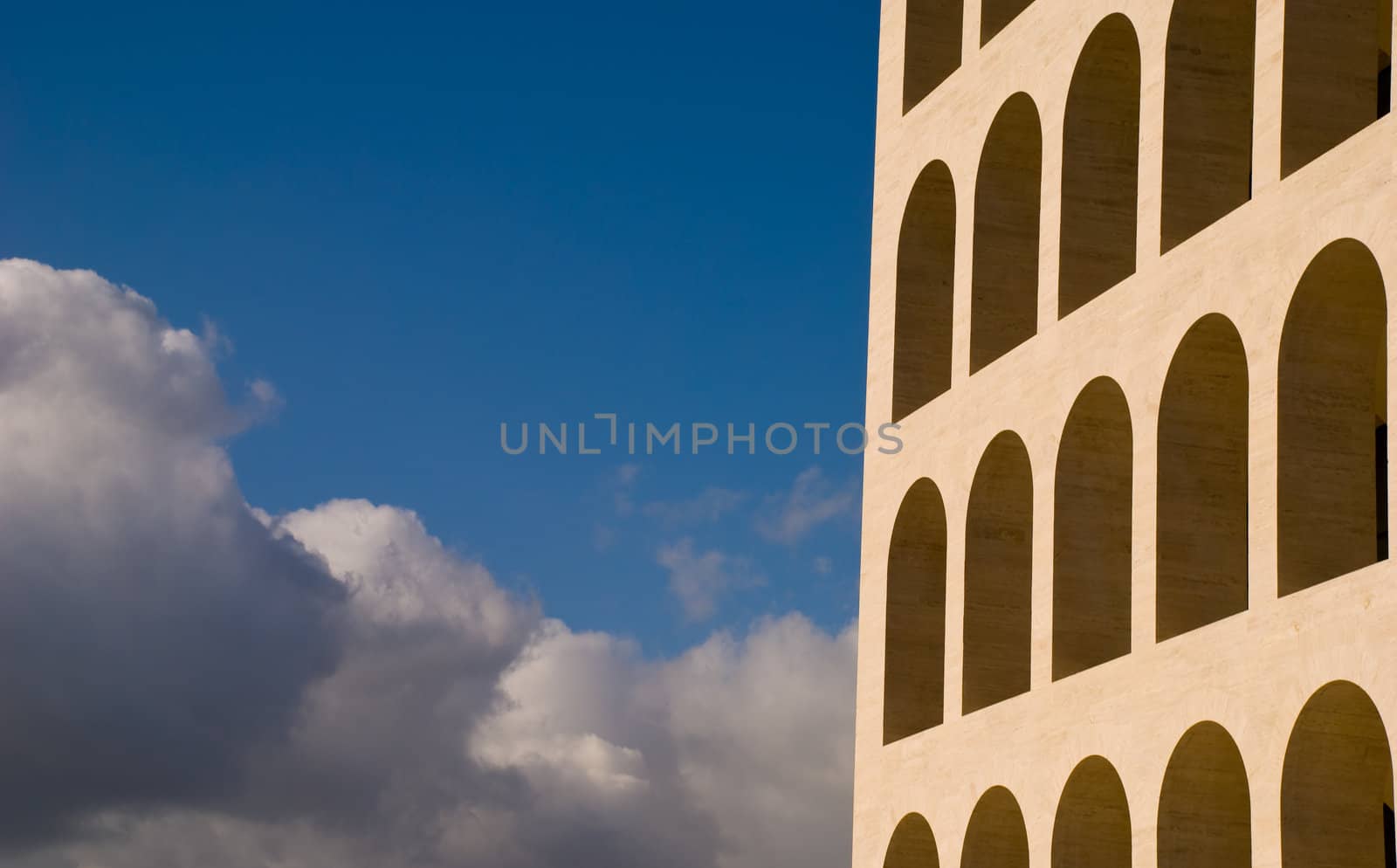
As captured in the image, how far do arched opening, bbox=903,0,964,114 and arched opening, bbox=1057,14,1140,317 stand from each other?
5582 millimetres

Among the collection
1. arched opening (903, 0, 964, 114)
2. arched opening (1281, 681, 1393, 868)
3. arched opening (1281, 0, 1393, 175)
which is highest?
arched opening (903, 0, 964, 114)

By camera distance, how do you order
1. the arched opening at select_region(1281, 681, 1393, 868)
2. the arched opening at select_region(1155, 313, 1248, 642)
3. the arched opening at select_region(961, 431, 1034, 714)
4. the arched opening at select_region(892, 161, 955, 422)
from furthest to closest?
the arched opening at select_region(892, 161, 955, 422) < the arched opening at select_region(961, 431, 1034, 714) < the arched opening at select_region(1155, 313, 1248, 642) < the arched opening at select_region(1281, 681, 1393, 868)

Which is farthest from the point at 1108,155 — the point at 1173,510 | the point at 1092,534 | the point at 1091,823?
the point at 1091,823

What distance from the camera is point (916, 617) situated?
1352 inches

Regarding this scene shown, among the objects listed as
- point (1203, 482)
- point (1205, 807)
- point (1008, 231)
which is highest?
point (1008, 231)

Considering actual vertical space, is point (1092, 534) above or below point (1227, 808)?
above

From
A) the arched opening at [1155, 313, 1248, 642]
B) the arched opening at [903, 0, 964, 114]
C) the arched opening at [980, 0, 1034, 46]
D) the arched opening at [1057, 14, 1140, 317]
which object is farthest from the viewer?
the arched opening at [903, 0, 964, 114]

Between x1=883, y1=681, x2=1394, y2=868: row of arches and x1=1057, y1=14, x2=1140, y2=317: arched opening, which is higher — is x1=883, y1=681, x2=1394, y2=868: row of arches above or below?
below

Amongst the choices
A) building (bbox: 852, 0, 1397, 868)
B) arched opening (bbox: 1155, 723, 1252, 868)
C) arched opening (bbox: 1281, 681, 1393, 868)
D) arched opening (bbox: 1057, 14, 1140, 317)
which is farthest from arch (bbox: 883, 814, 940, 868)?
arched opening (bbox: 1281, 681, 1393, 868)

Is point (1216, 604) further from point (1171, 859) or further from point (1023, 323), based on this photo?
point (1023, 323)

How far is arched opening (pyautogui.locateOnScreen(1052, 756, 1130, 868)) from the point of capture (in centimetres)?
2838

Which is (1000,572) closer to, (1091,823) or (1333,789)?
(1091,823)

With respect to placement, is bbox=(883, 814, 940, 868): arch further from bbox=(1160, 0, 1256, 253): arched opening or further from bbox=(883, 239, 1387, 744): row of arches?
bbox=(1160, 0, 1256, 253): arched opening

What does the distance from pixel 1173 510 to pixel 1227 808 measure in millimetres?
3572
